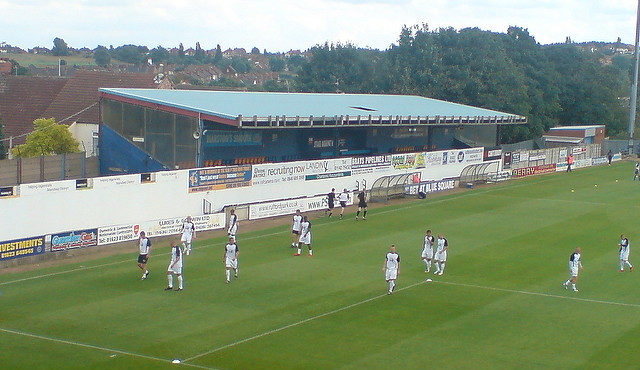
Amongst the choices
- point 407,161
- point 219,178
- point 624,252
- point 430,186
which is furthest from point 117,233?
point 430,186

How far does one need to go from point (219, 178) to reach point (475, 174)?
2728 cm

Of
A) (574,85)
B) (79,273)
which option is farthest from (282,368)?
(574,85)

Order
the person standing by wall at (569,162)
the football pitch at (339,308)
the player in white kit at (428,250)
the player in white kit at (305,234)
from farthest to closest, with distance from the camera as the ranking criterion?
1. the person standing by wall at (569,162)
2. the player in white kit at (305,234)
3. the player in white kit at (428,250)
4. the football pitch at (339,308)

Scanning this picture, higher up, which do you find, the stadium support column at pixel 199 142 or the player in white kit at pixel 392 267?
the stadium support column at pixel 199 142

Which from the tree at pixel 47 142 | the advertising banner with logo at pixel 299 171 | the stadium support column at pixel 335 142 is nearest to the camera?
the advertising banner with logo at pixel 299 171

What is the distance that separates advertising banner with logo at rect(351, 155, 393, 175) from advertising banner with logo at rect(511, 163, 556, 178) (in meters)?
17.9

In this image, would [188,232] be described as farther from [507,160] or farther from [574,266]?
[507,160]

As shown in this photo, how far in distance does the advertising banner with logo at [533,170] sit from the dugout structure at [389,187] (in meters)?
16.8

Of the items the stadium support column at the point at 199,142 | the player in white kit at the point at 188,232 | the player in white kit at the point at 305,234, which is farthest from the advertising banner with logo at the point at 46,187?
the stadium support column at the point at 199,142

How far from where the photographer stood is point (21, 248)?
32.0 meters

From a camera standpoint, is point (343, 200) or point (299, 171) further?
point (299, 171)

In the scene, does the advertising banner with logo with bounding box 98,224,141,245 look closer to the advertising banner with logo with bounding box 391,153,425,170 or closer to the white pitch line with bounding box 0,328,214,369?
the white pitch line with bounding box 0,328,214,369

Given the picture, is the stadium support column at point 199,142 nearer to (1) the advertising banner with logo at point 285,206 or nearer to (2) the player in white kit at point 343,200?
(1) the advertising banner with logo at point 285,206

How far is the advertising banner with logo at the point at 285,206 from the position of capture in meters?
43.5
